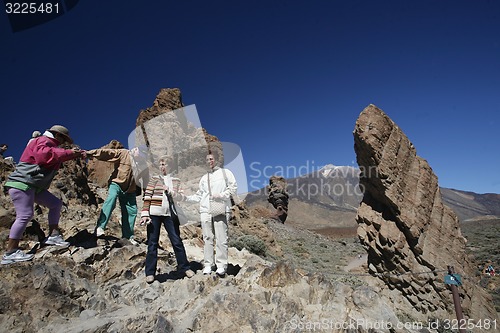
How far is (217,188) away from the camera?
426 cm

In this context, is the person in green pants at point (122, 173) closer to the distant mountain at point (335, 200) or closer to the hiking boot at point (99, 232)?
the hiking boot at point (99, 232)

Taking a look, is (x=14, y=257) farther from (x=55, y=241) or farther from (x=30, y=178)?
(x=30, y=178)

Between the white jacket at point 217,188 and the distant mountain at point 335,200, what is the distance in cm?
9226

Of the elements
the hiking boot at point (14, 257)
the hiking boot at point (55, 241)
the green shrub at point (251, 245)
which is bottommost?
the green shrub at point (251, 245)

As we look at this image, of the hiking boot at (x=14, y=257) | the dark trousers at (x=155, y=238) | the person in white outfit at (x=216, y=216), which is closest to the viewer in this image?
the hiking boot at (x=14, y=257)

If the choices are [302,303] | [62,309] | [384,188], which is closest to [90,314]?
[62,309]

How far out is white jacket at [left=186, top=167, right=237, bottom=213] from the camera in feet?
13.8

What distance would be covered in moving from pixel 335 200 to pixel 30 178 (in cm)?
14678

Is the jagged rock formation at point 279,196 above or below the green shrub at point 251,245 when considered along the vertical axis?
above

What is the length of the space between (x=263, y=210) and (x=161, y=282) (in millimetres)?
36724

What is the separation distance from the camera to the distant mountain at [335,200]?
10888 cm

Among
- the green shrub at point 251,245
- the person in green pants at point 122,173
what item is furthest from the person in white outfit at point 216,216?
the green shrub at point 251,245

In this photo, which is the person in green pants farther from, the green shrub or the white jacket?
the green shrub

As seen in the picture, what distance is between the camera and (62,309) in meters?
3.39
